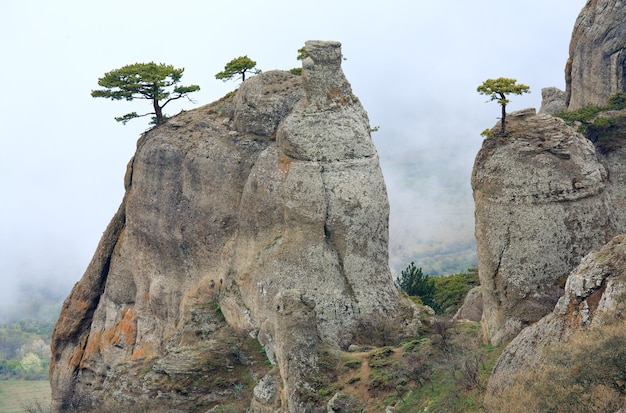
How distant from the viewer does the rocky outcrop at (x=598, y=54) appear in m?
68.7

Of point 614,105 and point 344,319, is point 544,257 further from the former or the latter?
point 614,105

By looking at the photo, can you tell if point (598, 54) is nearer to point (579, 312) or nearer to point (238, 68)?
point (238, 68)

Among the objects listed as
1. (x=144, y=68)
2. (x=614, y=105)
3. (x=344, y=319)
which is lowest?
(x=344, y=319)

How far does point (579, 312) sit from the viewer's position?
29.4 m

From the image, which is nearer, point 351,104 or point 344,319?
point 344,319

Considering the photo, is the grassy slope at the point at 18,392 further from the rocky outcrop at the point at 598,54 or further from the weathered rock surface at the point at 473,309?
the weathered rock surface at the point at 473,309

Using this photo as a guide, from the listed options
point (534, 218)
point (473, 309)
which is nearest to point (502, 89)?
point (534, 218)

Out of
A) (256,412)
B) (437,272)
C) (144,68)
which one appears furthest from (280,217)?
(437,272)

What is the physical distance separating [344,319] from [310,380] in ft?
21.3

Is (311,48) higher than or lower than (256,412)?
higher

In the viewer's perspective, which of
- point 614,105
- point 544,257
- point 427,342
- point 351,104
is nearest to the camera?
point 544,257

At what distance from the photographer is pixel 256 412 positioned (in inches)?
1639

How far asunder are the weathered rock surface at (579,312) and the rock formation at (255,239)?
33.3 feet

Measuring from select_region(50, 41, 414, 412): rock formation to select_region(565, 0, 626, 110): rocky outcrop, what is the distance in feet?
80.9
